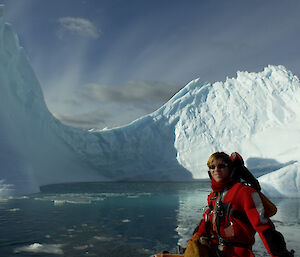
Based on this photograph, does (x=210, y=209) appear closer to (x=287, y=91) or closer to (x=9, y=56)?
(x=9, y=56)

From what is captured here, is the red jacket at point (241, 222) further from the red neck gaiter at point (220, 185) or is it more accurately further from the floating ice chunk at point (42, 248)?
the floating ice chunk at point (42, 248)

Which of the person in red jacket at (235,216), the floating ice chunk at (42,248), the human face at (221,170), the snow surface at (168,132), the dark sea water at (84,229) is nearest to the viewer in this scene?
the person in red jacket at (235,216)

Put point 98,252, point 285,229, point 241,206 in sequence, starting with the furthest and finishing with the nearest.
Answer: point 285,229
point 98,252
point 241,206

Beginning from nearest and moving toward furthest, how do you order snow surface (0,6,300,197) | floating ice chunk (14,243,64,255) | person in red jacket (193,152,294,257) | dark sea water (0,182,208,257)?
person in red jacket (193,152,294,257) → floating ice chunk (14,243,64,255) → dark sea water (0,182,208,257) → snow surface (0,6,300,197)

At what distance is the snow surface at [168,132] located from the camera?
57.5 ft

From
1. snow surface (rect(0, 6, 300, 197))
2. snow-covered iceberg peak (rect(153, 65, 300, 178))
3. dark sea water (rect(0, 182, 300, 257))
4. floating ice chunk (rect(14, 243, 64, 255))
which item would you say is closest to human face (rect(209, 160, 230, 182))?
dark sea water (rect(0, 182, 300, 257))

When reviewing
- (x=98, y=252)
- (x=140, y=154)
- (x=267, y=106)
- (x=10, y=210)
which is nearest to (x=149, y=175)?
(x=140, y=154)

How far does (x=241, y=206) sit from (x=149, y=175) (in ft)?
70.9

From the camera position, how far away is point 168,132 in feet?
78.1

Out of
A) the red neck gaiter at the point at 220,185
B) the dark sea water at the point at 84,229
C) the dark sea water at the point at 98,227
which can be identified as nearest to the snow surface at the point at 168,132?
the dark sea water at the point at 84,229

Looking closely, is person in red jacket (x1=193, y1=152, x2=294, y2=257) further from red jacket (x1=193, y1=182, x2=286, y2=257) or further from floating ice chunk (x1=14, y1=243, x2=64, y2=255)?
floating ice chunk (x1=14, y1=243, x2=64, y2=255)

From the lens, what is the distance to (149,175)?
2292 centimetres

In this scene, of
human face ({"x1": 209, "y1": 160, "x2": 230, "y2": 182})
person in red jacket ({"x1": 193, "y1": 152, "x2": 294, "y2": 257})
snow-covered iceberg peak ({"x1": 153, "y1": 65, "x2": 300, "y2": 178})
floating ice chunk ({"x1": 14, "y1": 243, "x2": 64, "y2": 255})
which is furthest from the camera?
snow-covered iceberg peak ({"x1": 153, "y1": 65, "x2": 300, "y2": 178})

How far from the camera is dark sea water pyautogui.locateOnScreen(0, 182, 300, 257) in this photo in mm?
4902
